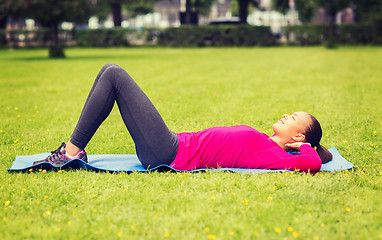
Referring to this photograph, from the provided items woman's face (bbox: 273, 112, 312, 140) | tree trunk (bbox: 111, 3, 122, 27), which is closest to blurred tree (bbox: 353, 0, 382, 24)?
tree trunk (bbox: 111, 3, 122, 27)

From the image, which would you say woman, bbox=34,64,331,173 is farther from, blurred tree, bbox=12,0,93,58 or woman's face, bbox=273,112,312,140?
blurred tree, bbox=12,0,93,58

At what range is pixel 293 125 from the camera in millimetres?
3949

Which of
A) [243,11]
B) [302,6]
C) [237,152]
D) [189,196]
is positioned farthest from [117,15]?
[189,196]

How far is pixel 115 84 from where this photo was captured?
379cm

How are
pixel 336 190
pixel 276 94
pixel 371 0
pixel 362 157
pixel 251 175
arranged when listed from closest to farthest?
pixel 336 190 < pixel 251 175 < pixel 362 157 < pixel 276 94 < pixel 371 0

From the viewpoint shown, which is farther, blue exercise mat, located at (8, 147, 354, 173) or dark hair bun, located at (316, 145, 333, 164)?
dark hair bun, located at (316, 145, 333, 164)

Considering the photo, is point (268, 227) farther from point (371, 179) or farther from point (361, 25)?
point (361, 25)

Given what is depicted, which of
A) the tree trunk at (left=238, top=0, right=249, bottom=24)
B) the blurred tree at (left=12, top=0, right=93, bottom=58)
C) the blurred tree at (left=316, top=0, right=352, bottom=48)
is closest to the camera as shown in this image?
the blurred tree at (left=12, top=0, right=93, bottom=58)

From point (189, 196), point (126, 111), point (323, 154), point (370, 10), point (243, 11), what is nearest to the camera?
point (189, 196)

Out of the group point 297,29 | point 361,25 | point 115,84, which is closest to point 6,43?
point 297,29

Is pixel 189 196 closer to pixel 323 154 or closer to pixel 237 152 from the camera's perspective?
pixel 237 152

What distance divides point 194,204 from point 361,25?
1218 inches

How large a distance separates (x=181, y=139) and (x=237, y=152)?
563 millimetres

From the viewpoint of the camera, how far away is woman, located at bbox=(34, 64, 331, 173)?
3.78 m
